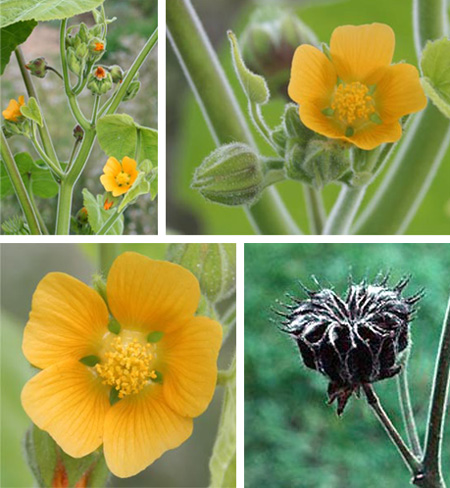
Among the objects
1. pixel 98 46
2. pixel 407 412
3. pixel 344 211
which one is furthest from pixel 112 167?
pixel 407 412

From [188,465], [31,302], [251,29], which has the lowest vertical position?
[188,465]

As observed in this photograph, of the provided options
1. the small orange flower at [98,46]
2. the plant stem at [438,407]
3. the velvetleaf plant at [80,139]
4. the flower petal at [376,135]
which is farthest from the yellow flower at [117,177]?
the plant stem at [438,407]

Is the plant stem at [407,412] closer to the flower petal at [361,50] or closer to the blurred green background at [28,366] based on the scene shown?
the blurred green background at [28,366]

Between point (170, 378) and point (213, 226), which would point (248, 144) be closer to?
point (213, 226)

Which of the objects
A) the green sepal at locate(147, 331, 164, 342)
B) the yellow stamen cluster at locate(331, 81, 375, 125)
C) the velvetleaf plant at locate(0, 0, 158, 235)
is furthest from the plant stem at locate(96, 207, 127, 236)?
the yellow stamen cluster at locate(331, 81, 375, 125)

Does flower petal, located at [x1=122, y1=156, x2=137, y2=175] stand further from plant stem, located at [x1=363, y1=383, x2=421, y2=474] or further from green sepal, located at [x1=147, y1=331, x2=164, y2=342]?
plant stem, located at [x1=363, y1=383, x2=421, y2=474]

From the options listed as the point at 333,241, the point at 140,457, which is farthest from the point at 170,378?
the point at 333,241
